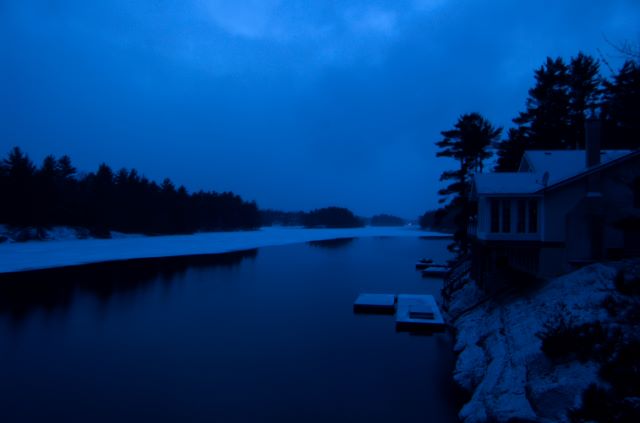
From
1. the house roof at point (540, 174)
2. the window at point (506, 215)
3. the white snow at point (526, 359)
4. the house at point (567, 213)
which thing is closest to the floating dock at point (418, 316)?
the white snow at point (526, 359)

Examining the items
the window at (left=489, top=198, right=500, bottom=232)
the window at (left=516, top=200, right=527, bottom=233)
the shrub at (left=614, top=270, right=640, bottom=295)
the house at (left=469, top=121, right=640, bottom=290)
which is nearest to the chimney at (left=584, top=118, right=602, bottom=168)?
the house at (left=469, top=121, right=640, bottom=290)

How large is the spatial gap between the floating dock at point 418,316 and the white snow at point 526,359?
3.26 meters

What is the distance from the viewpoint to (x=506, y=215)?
1764cm

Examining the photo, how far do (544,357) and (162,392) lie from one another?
10.9 m

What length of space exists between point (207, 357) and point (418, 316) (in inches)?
429

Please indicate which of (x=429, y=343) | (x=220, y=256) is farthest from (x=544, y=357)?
(x=220, y=256)

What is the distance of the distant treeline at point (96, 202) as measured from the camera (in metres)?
61.1

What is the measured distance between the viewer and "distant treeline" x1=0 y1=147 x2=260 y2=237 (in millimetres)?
61062

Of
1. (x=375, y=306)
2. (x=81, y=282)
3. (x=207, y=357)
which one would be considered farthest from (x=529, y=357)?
(x=81, y=282)

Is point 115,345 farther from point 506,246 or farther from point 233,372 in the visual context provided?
point 506,246

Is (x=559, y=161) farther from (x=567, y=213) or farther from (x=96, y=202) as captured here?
(x=96, y=202)

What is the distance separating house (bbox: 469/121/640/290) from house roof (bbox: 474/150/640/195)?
42 mm

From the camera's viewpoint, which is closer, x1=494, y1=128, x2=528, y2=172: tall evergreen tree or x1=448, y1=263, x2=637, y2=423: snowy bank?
x1=448, y1=263, x2=637, y2=423: snowy bank

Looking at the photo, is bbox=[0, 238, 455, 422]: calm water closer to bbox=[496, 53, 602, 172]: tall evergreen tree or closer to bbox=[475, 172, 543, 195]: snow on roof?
bbox=[475, 172, 543, 195]: snow on roof
